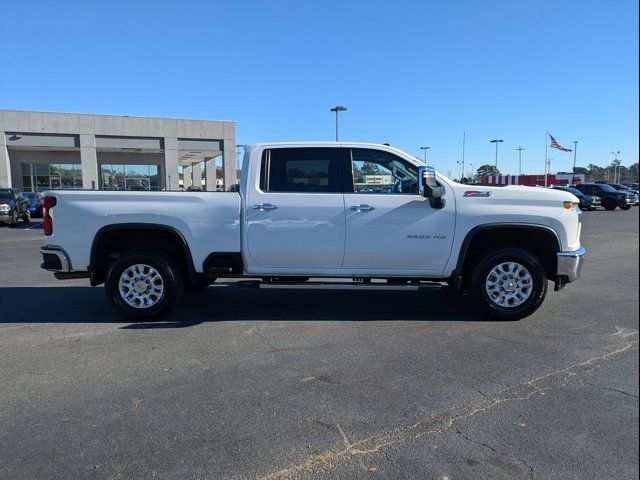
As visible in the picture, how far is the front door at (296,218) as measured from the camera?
5.62 metres

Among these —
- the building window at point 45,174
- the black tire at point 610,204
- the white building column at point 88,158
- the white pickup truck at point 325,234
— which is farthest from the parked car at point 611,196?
the building window at point 45,174

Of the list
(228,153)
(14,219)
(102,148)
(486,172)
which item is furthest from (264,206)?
(102,148)

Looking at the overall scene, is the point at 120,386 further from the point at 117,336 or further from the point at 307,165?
the point at 307,165

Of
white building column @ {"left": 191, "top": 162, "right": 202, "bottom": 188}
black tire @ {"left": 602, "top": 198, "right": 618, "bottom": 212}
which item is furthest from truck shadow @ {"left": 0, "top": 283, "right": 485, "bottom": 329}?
white building column @ {"left": 191, "top": 162, "right": 202, "bottom": 188}

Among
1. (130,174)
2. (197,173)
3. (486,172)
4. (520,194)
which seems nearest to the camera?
(520,194)

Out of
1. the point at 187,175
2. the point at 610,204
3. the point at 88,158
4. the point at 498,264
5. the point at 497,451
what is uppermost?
the point at 88,158

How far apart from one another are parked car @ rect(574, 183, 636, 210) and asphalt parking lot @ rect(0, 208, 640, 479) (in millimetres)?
30360

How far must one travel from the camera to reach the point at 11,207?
20812mm

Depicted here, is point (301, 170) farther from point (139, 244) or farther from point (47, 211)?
point (47, 211)

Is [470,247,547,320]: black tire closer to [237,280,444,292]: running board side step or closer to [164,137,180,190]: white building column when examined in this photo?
[237,280,444,292]: running board side step

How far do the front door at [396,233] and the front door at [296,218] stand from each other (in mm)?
171

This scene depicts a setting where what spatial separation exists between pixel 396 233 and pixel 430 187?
0.67 meters

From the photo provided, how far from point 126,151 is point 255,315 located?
39.7 metres

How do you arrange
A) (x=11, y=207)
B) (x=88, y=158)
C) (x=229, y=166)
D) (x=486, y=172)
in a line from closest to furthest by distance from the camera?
(x=11, y=207), (x=486, y=172), (x=88, y=158), (x=229, y=166)
